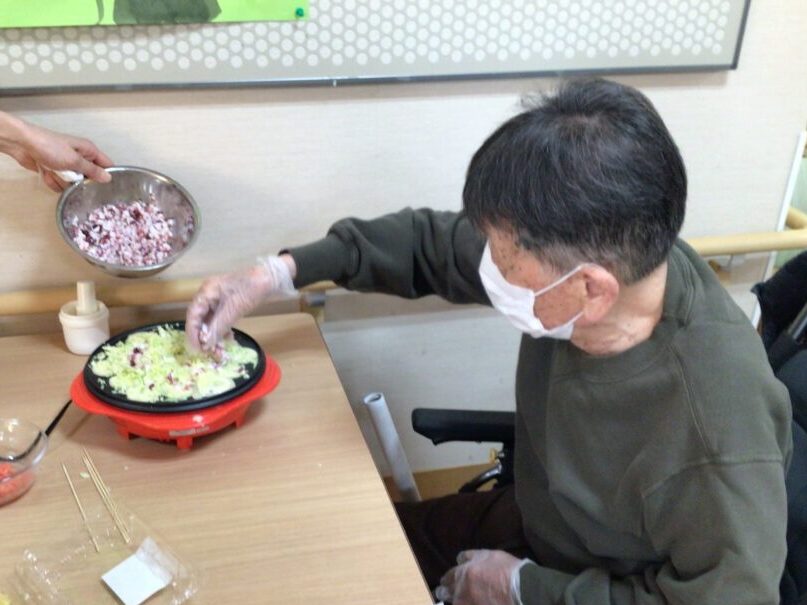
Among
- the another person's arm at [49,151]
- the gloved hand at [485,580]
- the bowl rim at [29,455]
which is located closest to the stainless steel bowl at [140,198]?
the another person's arm at [49,151]

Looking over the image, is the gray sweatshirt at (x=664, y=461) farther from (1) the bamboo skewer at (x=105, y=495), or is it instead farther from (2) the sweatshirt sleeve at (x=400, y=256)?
(1) the bamboo skewer at (x=105, y=495)

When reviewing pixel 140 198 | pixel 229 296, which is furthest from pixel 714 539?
pixel 140 198

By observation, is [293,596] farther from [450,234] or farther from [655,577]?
[450,234]

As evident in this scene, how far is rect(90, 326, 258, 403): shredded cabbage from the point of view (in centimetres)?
109

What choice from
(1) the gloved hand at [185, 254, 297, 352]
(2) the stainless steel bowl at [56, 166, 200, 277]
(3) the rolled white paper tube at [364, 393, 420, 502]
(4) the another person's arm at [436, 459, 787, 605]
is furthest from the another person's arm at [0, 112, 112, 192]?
(4) the another person's arm at [436, 459, 787, 605]

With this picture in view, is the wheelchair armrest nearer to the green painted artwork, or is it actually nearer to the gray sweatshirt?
the gray sweatshirt

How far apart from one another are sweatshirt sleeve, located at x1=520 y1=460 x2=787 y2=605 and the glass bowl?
2.54ft

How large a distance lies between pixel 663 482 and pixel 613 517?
4.7 inches

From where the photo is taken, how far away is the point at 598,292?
2.90ft

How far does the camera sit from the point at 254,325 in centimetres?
140

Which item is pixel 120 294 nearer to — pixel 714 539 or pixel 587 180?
pixel 587 180

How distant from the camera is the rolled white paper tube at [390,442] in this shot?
1.29 m

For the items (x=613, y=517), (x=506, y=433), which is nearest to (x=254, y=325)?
(x=506, y=433)

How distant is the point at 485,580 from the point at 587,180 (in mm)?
596
